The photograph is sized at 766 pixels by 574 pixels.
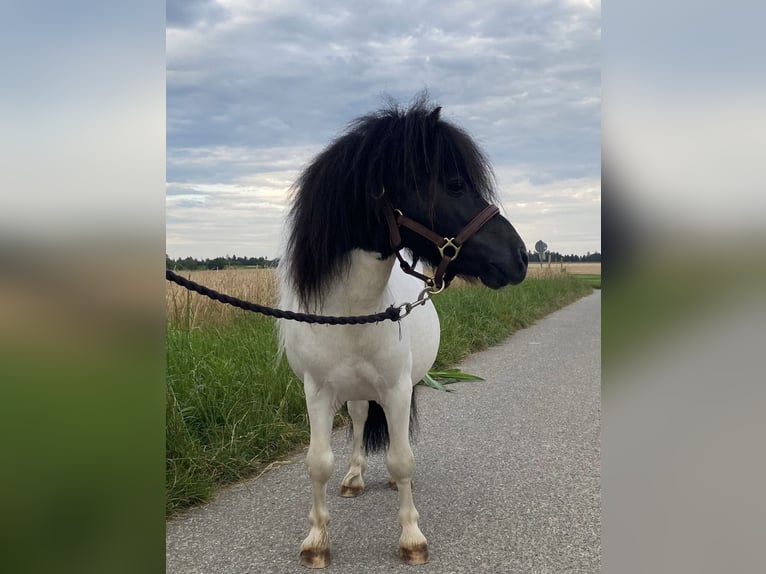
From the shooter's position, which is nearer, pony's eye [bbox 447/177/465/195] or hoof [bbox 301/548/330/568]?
pony's eye [bbox 447/177/465/195]

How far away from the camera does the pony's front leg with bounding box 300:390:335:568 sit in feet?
Answer: 8.84

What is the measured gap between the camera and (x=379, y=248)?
2502 millimetres

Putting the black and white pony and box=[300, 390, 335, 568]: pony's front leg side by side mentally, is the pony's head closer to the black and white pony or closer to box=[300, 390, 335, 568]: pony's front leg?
the black and white pony

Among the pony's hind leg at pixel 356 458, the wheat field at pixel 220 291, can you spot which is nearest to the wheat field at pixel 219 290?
the wheat field at pixel 220 291

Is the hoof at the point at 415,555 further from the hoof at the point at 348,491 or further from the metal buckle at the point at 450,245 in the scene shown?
the metal buckle at the point at 450,245

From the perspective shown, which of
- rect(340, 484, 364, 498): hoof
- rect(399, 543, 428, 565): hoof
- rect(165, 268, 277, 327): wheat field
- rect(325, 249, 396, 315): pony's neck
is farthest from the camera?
rect(165, 268, 277, 327): wheat field

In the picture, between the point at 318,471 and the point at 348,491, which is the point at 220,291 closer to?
the point at 348,491

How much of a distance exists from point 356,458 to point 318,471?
0.84m

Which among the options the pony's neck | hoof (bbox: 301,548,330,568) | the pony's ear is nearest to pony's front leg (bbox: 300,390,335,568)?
hoof (bbox: 301,548,330,568)

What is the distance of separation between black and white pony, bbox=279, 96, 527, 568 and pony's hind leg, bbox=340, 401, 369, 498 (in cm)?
73

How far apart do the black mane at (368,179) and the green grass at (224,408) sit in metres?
1.42
